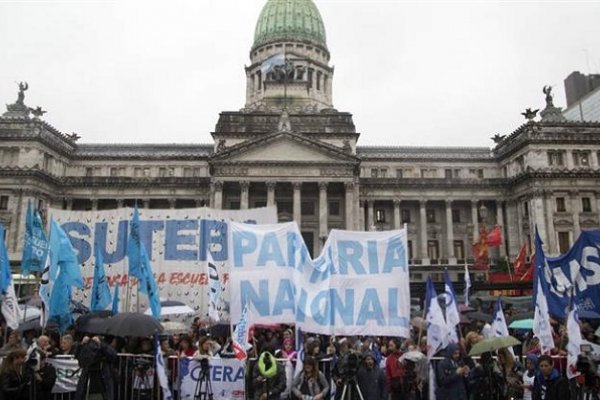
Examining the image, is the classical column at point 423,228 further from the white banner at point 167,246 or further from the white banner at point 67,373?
the white banner at point 67,373

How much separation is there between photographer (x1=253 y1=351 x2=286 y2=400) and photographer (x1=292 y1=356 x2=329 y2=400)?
339 mm

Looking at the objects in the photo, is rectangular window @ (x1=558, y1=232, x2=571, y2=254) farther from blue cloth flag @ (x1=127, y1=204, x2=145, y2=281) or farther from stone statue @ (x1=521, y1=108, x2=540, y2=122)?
blue cloth flag @ (x1=127, y1=204, x2=145, y2=281)

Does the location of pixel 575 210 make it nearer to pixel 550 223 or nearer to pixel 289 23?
pixel 550 223

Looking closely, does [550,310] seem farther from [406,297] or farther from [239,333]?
[239,333]

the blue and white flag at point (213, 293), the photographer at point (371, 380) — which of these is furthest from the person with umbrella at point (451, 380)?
the blue and white flag at point (213, 293)

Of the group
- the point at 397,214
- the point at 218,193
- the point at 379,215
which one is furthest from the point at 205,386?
the point at 379,215

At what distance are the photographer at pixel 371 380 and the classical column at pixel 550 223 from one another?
45.4 m

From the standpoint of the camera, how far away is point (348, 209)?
5066 cm

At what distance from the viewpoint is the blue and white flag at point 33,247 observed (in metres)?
17.3

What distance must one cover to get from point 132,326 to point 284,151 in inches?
1599

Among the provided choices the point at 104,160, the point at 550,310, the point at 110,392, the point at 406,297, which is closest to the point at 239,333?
the point at 110,392

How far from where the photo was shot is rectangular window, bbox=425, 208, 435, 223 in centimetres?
5778

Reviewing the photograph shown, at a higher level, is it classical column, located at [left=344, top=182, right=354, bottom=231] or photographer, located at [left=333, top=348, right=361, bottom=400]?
classical column, located at [left=344, top=182, right=354, bottom=231]

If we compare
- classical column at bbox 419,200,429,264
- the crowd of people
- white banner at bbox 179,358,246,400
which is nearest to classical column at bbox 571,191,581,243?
classical column at bbox 419,200,429,264
